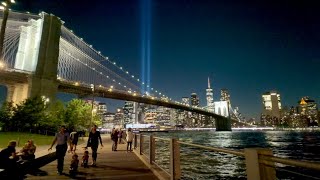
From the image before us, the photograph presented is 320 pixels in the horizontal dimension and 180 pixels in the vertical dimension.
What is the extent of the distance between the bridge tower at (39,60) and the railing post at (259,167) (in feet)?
157

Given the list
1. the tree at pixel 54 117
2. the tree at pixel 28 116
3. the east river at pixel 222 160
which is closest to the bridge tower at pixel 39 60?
the tree at pixel 54 117

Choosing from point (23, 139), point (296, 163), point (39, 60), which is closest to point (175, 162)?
point (296, 163)

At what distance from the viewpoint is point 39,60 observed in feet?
161

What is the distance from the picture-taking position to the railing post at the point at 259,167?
3.20 meters

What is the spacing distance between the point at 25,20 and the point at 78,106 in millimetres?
20794

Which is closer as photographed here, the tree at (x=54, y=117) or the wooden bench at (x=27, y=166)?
the wooden bench at (x=27, y=166)

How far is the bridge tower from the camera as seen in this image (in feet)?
156

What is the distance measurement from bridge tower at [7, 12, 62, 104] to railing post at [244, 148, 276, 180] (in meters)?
47.9

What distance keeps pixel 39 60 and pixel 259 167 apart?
168 feet

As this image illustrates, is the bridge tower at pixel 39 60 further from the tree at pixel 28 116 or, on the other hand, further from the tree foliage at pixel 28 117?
the tree at pixel 28 116

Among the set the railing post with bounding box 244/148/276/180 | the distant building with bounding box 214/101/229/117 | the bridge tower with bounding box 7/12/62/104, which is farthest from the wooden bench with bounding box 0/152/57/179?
the distant building with bounding box 214/101/229/117

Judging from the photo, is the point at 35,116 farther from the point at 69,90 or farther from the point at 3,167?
the point at 3,167

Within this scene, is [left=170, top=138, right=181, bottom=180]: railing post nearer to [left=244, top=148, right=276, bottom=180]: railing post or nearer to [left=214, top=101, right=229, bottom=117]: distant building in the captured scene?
[left=244, top=148, right=276, bottom=180]: railing post

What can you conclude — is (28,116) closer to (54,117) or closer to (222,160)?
(54,117)
